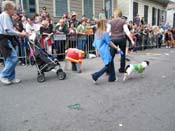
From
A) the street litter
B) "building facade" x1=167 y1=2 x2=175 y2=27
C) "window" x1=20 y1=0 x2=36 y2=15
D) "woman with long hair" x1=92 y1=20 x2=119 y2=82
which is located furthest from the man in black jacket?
"building facade" x1=167 y1=2 x2=175 y2=27

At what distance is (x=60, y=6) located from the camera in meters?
14.1

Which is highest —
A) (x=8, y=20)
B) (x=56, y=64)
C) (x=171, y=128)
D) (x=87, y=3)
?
(x=87, y=3)

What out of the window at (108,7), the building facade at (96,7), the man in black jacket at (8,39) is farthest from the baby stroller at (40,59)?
the window at (108,7)

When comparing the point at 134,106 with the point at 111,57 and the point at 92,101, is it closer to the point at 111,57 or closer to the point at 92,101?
the point at 92,101

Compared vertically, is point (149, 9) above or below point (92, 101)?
above

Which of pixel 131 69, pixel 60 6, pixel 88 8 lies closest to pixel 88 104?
pixel 131 69

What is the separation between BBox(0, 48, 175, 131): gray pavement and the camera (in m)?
4.02

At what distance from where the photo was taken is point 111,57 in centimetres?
664

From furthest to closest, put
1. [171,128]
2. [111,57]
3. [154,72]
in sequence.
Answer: [154,72] → [111,57] → [171,128]

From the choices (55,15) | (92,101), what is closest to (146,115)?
(92,101)

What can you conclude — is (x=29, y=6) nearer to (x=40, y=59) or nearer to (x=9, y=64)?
(x=40, y=59)

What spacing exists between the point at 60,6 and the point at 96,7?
3614 millimetres

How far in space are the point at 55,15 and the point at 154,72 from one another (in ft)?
24.8

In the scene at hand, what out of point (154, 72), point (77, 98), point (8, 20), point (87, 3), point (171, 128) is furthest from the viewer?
point (87, 3)
